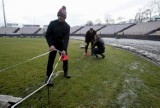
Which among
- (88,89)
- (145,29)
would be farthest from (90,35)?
(145,29)

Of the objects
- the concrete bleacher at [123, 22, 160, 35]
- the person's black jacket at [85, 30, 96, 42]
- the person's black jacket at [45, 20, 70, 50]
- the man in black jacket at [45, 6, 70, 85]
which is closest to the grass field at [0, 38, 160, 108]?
the man in black jacket at [45, 6, 70, 85]

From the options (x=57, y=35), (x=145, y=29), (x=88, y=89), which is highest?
(x=145, y=29)

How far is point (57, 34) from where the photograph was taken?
6281 mm

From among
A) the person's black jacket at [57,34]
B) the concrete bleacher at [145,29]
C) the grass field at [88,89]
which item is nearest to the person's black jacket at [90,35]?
the grass field at [88,89]

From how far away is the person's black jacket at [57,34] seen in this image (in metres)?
6.20

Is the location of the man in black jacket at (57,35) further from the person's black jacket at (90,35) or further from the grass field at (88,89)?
the person's black jacket at (90,35)

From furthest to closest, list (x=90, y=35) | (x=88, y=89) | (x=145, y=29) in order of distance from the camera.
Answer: (x=145, y=29) → (x=90, y=35) → (x=88, y=89)

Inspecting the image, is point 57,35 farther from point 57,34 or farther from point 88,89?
point 88,89

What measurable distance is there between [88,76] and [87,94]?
81.5 inches

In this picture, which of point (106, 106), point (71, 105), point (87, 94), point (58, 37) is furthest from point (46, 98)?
point (58, 37)

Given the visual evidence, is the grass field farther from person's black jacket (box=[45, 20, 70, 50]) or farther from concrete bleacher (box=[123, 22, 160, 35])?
concrete bleacher (box=[123, 22, 160, 35])

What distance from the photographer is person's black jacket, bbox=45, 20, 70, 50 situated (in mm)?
6199

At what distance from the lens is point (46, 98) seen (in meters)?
5.12

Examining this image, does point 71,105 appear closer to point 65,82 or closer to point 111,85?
point 65,82
